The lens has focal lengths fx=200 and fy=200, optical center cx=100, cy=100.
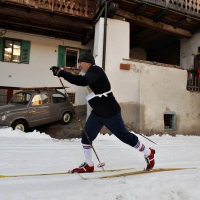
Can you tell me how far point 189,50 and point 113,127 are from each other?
30.7 ft

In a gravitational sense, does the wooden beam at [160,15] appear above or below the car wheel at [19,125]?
above

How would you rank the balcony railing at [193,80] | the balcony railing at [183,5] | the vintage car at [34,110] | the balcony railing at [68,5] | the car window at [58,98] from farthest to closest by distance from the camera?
the balcony railing at [193,80] → the car window at [58,98] → the balcony railing at [183,5] → the balcony railing at [68,5] → the vintage car at [34,110]

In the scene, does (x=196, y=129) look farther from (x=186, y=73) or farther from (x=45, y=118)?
(x=45, y=118)

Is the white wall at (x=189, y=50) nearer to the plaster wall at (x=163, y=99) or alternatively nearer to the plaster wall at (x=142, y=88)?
the plaster wall at (x=163, y=99)

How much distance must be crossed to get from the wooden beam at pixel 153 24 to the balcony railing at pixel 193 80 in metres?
2.10

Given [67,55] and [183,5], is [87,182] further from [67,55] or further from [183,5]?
[67,55]

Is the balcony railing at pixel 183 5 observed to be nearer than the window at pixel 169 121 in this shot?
Yes

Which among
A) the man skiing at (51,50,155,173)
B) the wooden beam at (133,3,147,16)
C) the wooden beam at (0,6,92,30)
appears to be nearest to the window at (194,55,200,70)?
the wooden beam at (133,3,147,16)

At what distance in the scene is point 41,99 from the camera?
26.7ft

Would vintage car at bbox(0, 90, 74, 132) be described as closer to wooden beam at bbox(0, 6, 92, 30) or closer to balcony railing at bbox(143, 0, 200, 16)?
wooden beam at bbox(0, 6, 92, 30)

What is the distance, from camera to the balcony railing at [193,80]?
973 centimetres

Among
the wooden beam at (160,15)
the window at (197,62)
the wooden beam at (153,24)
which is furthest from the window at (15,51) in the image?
the window at (197,62)

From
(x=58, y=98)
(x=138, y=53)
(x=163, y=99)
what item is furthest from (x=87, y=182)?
(x=138, y=53)

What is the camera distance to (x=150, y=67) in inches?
349
